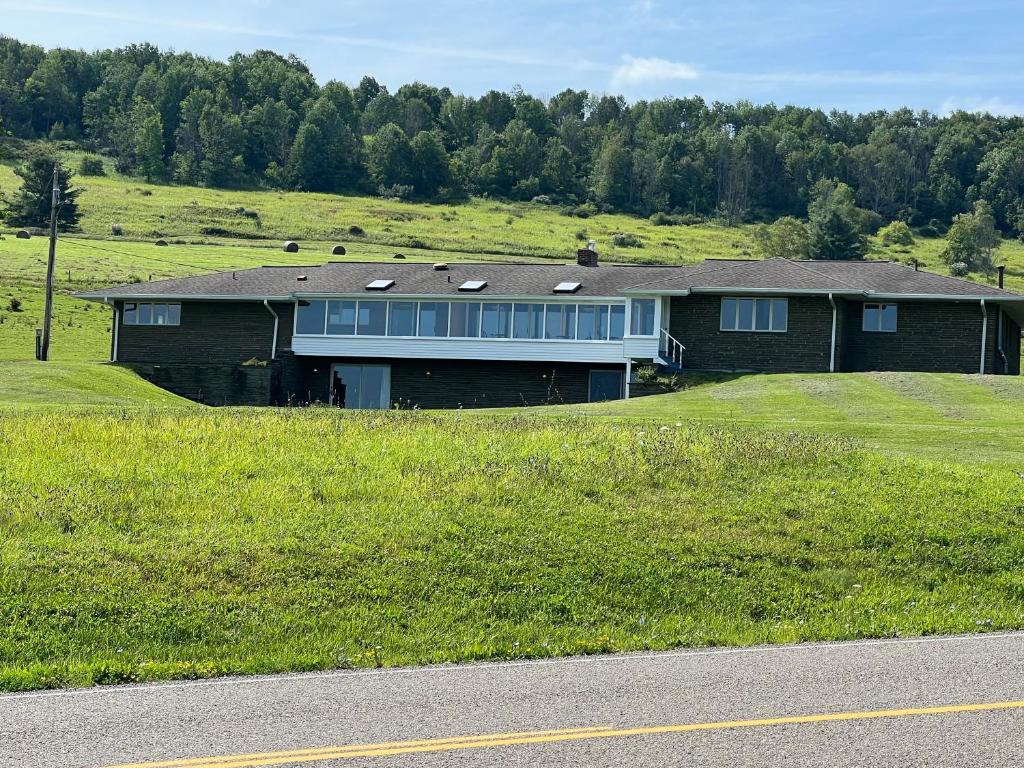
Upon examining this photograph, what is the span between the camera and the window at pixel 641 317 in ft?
139

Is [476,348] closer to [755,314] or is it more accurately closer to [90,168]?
[755,314]

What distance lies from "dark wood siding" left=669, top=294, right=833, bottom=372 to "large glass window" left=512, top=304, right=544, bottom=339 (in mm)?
4409

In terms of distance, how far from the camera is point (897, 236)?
435 ft

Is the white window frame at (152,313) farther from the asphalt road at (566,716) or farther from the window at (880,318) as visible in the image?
Result: the asphalt road at (566,716)

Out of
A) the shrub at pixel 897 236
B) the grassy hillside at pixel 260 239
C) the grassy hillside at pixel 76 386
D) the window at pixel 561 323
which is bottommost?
the grassy hillside at pixel 76 386

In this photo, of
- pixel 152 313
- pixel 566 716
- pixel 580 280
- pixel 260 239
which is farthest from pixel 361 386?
pixel 260 239

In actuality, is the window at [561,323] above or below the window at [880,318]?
below

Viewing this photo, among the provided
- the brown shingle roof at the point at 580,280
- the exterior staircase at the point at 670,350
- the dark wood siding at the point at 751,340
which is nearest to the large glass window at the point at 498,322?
the brown shingle roof at the point at 580,280

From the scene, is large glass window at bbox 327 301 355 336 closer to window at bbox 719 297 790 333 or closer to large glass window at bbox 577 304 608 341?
large glass window at bbox 577 304 608 341

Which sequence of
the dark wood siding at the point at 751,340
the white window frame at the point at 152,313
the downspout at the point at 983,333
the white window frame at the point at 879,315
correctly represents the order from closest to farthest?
1. the downspout at the point at 983,333
2. the dark wood siding at the point at 751,340
3. the white window frame at the point at 879,315
4. the white window frame at the point at 152,313

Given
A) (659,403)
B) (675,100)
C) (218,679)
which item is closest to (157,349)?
(659,403)

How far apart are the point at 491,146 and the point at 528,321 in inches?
4906

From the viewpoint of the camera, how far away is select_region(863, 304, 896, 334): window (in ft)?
138

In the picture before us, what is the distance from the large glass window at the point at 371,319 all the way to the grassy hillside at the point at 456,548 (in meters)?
26.2
